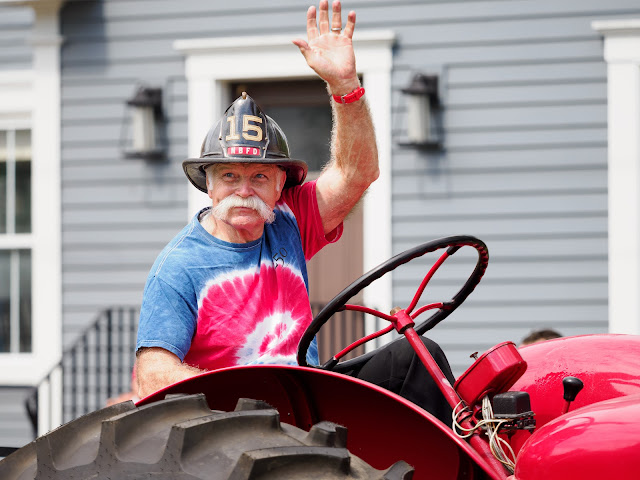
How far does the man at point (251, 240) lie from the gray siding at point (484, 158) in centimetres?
381

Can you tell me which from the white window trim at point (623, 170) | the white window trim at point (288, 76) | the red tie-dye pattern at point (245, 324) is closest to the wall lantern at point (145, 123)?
the white window trim at point (288, 76)

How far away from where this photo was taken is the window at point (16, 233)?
7820mm

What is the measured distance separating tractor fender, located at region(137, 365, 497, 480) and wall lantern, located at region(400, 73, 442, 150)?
4.81 meters

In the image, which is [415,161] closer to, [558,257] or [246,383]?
[558,257]

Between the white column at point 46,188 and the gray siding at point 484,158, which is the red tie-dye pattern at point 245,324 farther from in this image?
the white column at point 46,188

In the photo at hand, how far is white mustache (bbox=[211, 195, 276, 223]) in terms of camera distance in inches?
114

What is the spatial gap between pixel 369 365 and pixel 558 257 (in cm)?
463

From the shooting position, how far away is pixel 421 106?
270 inches

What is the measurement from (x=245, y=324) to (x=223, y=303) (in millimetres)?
90

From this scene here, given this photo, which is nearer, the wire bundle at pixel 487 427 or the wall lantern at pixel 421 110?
the wire bundle at pixel 487 427

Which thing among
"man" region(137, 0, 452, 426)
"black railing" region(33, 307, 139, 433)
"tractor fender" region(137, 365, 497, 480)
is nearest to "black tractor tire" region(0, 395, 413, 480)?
"tractor fender" region(137, 365, 497, 480)

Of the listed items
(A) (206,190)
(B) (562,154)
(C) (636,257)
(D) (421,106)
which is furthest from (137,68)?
(A) (206,190)

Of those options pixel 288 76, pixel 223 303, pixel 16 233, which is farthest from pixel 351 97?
pixel 16 233

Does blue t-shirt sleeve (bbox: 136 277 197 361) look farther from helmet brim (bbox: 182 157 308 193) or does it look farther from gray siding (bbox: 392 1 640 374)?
gray siding (bbox: 392 1 640 374)
